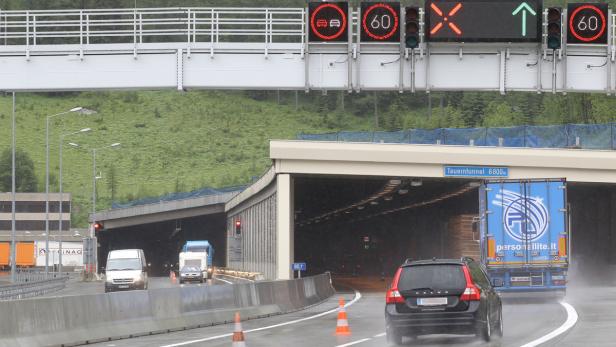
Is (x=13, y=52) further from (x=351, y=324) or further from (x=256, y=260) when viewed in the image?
(x=256, y=260)

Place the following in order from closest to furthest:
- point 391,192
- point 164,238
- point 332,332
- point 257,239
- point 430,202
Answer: point 332,332 → point 391,192 → point 430,202 → point 257,239 → point 164,238

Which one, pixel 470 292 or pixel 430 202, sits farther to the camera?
pixel 430 202

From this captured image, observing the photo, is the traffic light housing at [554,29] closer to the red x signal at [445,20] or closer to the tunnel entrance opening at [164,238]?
the red x signal at [445,20]

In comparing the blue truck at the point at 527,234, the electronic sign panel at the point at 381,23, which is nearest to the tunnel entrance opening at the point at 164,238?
the blue truck at the point at 527,234

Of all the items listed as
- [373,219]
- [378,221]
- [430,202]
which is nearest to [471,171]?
[430,202]

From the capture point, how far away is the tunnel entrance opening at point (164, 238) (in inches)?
5212

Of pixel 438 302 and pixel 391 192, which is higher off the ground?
pixel 391 192

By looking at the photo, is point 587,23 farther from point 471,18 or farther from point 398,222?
point 398,222

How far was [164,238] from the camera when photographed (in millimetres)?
143250

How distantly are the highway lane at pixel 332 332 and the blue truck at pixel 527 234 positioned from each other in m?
2.44

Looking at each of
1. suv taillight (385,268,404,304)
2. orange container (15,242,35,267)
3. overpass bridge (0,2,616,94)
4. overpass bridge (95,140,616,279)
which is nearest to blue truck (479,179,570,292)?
overpass bridge (95,140,616,279)

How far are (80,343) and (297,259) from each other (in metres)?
82.9

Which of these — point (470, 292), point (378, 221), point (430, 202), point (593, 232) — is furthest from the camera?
point (378, 221)

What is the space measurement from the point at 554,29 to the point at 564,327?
6141 millimetres
